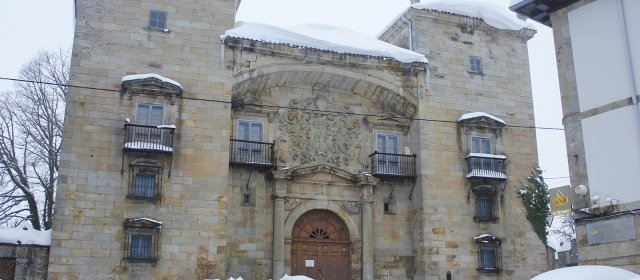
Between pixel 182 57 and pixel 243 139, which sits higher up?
pixel 182 57

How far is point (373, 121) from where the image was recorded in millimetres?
24250

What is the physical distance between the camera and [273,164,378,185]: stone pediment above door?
2236cm

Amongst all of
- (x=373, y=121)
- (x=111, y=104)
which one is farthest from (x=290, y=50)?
(x=111, y=104)

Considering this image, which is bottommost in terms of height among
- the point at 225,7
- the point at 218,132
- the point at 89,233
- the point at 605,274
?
the point at 605,274

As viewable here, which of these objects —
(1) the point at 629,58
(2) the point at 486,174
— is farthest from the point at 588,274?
(2) the point at 486,174

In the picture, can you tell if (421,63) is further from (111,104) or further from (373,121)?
(111,104)

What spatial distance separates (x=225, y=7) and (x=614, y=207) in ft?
42.8

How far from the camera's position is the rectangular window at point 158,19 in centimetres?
2118

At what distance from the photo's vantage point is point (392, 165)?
23.7 metres

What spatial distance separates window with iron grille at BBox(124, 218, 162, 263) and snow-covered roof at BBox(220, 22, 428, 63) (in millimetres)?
6299

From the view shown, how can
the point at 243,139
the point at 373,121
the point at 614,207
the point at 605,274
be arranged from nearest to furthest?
the point at 605,274 < the point at 614,207 < the point at 243,139 < the point at 373,121

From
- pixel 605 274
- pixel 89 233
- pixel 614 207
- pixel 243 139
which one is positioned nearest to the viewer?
pixel 605 274

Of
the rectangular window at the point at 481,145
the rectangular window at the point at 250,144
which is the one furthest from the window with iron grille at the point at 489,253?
the rectangular window at the point at 250,144

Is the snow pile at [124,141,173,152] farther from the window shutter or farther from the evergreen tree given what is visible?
the evergreen tree
